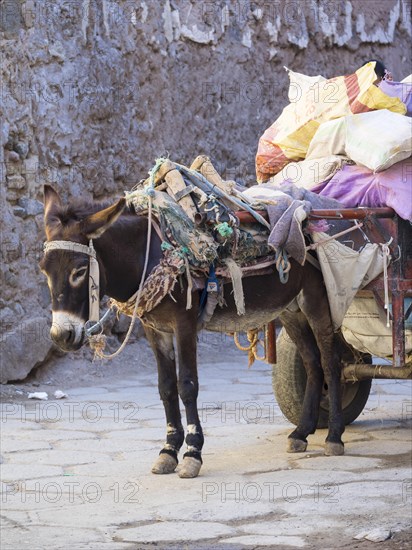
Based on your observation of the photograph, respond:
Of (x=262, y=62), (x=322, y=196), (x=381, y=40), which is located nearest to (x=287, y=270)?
(x=322, y=196)

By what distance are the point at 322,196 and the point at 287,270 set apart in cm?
65

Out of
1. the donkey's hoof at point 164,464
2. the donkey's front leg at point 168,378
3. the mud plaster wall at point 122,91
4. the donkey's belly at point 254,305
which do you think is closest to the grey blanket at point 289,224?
the donkey's belly at point 254,305

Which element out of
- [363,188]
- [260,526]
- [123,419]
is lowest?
[123,419]

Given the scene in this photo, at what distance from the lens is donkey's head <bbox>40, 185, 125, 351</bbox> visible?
5.77 m

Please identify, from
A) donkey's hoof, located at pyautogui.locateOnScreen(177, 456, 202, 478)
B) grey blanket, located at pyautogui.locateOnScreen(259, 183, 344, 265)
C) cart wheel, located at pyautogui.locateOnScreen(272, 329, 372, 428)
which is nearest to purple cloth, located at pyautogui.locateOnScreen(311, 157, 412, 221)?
grey blanket, located at pyautogui.locateOnScreen(259, 183, 344, 265)

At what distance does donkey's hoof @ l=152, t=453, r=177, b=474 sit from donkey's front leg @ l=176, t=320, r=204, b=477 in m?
0.10

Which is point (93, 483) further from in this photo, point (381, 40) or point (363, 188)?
point (381, 40)

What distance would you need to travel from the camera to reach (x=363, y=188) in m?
6.69

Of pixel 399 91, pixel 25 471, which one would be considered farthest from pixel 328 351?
pixel 25 471

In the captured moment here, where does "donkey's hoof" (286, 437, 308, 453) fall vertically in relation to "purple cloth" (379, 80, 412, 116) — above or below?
below

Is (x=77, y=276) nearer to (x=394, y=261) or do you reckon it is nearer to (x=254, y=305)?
(x=254, y=305)

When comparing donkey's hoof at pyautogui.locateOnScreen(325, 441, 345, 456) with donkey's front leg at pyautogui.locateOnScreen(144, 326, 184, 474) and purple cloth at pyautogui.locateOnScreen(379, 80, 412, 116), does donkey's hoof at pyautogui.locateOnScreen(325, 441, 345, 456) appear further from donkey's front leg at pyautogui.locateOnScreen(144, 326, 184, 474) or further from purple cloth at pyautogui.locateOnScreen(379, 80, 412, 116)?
purple cloth at pyautogui.locateOnScreen(379, 80, 412, 116)

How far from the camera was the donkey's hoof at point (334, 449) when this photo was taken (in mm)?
6686

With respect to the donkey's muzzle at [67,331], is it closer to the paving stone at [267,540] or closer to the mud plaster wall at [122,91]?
the paving stone at [267,540]
